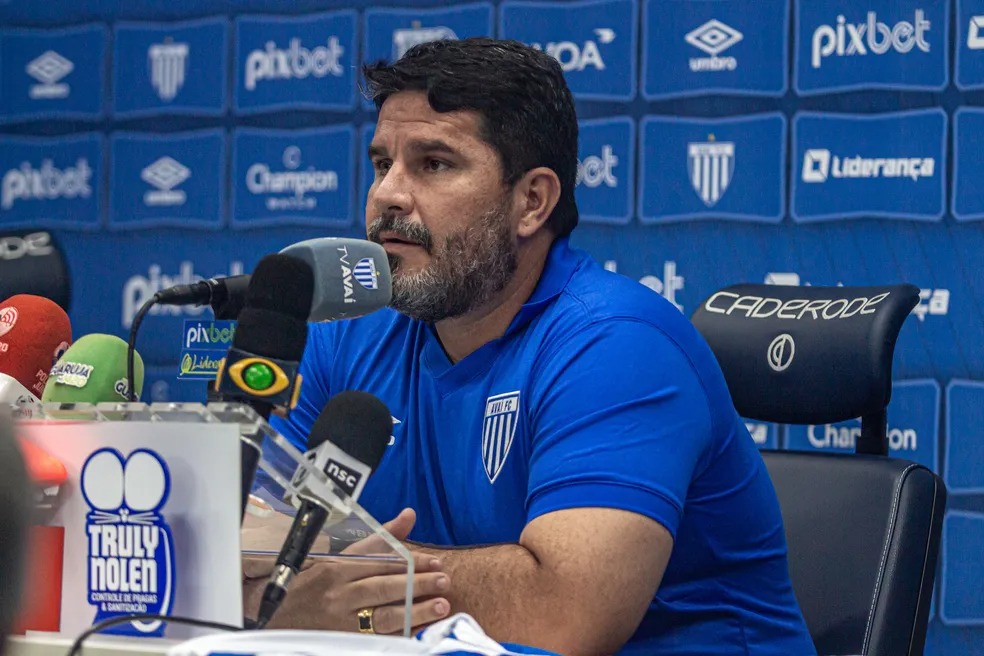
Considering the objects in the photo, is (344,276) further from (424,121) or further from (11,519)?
(424,121)

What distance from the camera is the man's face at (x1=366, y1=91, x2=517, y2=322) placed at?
5.53ft

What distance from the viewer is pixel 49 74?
3.47 meters

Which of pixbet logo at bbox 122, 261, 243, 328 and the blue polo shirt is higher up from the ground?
pixbet logo at bbox 122, 261, 243, 328

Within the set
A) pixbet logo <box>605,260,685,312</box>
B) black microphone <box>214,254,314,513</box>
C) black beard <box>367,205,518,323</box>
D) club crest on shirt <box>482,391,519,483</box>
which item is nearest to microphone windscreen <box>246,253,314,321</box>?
black microphone <box>214,254,314,513</box>

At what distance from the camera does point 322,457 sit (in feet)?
2.94

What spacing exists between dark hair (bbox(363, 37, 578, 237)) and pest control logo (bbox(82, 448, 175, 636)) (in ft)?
3.11

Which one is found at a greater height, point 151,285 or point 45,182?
point 45,182

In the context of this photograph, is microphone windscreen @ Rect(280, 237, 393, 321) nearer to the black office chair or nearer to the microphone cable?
the microphone cable

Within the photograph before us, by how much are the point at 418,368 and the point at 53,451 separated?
0.90 m

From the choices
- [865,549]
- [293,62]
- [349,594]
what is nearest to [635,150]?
[293,62]

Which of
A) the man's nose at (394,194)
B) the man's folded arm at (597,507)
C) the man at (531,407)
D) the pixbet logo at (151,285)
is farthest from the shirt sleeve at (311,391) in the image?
the pixbet logo at (151,285)

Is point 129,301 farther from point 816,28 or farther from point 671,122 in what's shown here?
point 816,28

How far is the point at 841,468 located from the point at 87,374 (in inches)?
41.1

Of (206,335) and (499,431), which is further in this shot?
(499,431)
